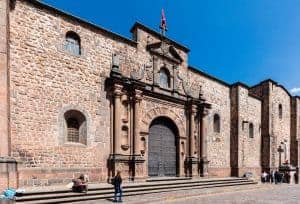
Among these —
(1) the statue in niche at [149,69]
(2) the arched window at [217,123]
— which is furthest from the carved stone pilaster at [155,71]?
(2) the arched window at [217,123]

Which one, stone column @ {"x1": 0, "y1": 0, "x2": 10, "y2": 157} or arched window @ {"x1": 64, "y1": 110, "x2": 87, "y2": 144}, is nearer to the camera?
stone column @ {"x1": 0, "y1": 0, "x2": 10, "y2": 157}

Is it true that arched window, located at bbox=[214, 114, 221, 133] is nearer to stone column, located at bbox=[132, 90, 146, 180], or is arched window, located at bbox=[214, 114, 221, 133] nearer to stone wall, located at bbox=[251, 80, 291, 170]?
stone wall, located at bbox=[251, 80, 291, 170]

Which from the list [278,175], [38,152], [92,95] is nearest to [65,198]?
[38,152]

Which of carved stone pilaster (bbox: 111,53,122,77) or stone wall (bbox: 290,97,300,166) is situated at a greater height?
carved stone pilaster (bbox: 111,53,122,77)

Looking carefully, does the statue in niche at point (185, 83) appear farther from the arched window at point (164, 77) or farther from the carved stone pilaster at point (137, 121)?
the carved stone pilaster at point (137, 121)

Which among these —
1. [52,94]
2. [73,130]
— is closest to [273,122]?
[73,130]

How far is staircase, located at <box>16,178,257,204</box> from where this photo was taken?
10.8 meters

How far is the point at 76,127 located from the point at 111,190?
11.4ft

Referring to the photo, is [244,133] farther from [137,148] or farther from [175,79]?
[137,148]

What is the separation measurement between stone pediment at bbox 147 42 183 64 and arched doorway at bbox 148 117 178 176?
4.01 meters

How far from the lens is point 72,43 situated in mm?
14742

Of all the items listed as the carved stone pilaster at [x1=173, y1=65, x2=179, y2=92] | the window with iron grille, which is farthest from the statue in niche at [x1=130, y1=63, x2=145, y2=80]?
the window with iron grille

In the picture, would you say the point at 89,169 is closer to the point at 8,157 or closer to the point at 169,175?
the point at 8,157

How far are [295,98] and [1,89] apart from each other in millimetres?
29841
